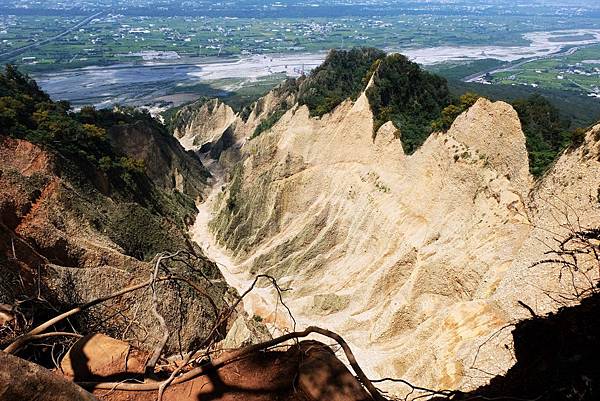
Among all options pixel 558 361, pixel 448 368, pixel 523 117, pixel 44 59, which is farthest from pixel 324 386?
pixel 44 59

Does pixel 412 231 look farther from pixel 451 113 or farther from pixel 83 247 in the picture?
pixel 83 247

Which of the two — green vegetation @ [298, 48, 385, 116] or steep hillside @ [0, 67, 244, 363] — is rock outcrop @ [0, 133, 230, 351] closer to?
steep hillside @ [0, 67, 244, 363]

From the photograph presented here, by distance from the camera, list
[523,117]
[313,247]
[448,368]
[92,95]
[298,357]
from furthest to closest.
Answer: [92,95] < [313,247] < [523,117] < [448,368] < [298,357]

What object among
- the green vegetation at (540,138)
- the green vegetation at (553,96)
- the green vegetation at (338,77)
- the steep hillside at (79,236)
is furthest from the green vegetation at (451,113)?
the green vegetation at (553,96)

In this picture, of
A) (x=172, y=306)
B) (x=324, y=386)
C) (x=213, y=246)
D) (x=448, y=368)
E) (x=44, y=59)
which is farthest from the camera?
(x=44, y=59)

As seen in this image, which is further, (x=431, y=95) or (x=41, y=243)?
(x=431, y=95)

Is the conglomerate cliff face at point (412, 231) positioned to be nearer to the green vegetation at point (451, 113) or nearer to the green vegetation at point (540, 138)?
the green vegetation at point (540, 138)

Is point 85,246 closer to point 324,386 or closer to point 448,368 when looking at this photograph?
point 448,368
